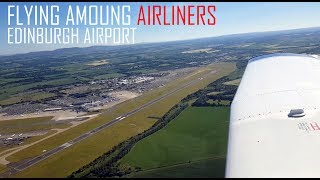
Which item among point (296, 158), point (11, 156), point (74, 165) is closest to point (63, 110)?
point (11, 156)

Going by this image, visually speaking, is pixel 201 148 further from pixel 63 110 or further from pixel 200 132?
pixel 63 110

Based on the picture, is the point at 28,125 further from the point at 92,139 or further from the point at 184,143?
the point at 184,143

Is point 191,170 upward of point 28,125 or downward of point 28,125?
downward

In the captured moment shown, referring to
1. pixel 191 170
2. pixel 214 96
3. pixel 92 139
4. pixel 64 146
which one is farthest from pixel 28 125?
pixel 191 170

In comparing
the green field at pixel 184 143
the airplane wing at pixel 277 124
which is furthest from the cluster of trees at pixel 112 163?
the airplane wing at pixel 277 124

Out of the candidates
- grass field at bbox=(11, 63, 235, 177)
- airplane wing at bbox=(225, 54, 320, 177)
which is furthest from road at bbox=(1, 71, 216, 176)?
airplane wing at bbox=(225, 54, 320, 177)

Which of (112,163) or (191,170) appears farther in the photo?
(112,163)
